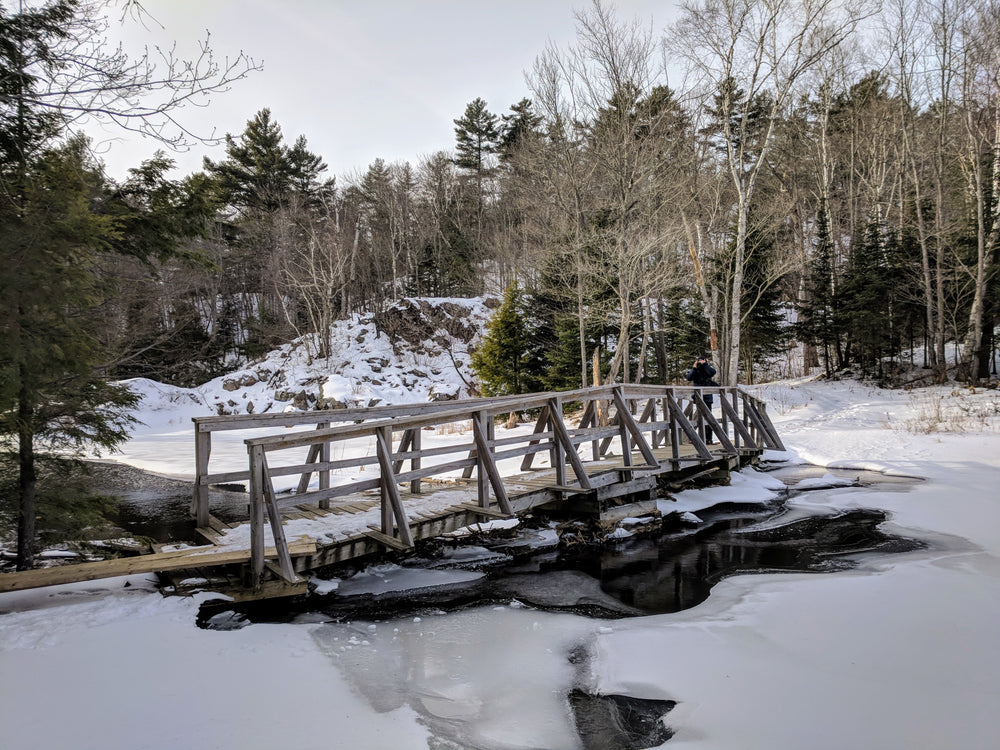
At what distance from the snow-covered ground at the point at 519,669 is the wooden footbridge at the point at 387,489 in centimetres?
58

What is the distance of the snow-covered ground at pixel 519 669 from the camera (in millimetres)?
3211

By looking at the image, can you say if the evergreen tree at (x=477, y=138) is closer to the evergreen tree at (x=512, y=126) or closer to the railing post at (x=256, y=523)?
the evergreen tree at (x=512, y=126)

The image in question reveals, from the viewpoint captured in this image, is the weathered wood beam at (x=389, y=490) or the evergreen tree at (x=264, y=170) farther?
the evergreen tree at (x=264, y=170)

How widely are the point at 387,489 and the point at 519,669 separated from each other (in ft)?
7.85

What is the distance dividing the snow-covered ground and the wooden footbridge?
58 centimetres

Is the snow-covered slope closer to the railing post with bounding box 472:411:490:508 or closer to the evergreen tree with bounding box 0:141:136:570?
the evergreen tree with bounding box 0:141:136:570

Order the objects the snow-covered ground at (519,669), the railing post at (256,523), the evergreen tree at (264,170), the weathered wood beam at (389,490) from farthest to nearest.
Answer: the evergreen tree at (264,170) < the weathered wood beam at (389,490) < the railing post at (256,523) < the snow-covered ground at (519,669)

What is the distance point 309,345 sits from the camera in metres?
31.5

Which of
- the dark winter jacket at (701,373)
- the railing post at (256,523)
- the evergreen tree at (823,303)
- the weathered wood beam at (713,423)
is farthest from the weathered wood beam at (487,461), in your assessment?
the evergreen tree at (823,303)

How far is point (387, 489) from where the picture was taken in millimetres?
5918

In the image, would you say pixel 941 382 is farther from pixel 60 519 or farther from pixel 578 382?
pixel 60 519

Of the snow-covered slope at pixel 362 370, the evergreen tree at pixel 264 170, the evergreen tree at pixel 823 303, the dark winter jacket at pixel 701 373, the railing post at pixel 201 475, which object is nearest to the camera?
the railing post at pixel 201 475

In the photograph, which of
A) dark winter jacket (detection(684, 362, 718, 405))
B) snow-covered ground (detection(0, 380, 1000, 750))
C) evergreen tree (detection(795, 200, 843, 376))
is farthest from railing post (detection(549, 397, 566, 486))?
evergreen tree (detection(795, 200, 843, 376))

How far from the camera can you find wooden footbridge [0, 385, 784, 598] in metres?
5.05
